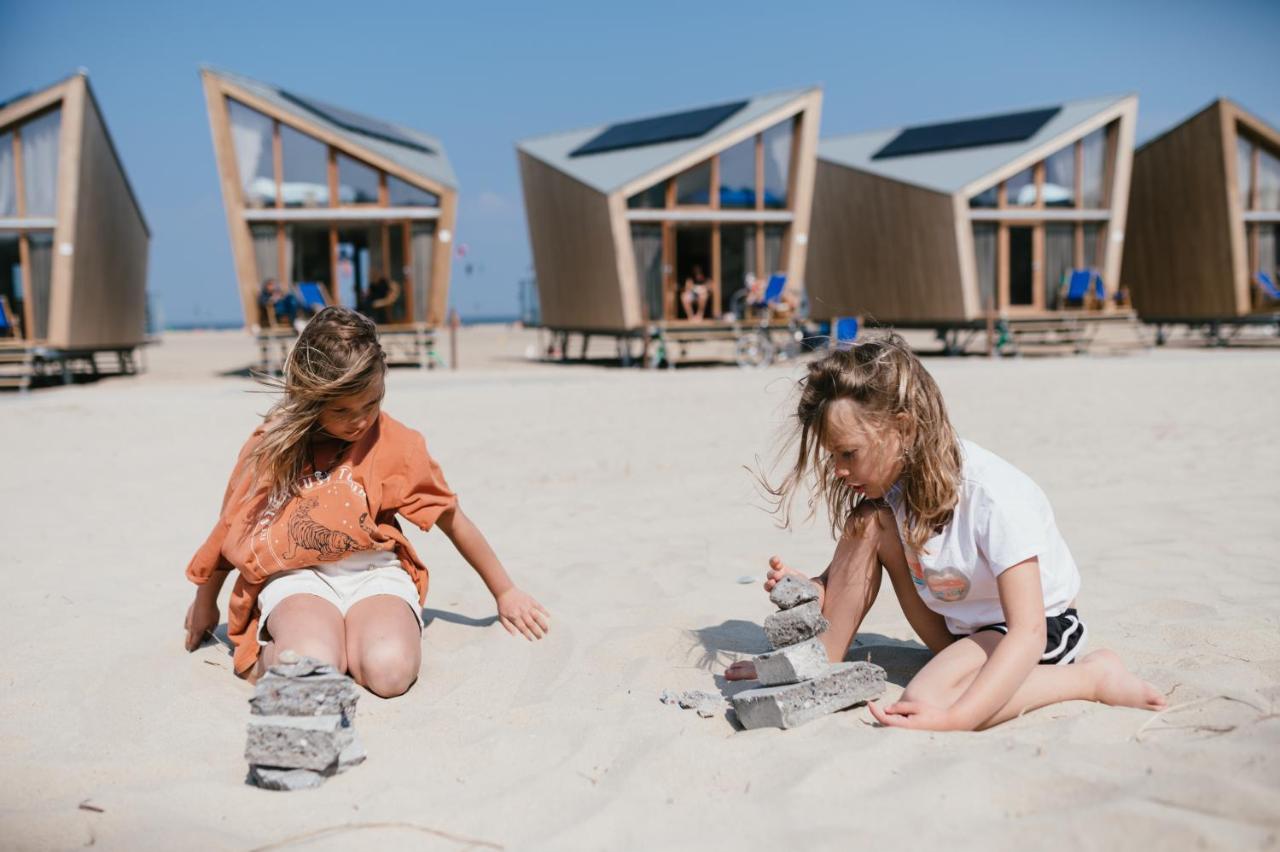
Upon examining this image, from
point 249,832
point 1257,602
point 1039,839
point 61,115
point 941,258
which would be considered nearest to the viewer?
point 1039,839

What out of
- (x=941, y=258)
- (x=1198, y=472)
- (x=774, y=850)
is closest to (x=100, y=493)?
(x=774, y=850)

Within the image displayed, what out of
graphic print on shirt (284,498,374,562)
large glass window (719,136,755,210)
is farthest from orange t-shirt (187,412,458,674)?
large glass window (719,136,755,210)

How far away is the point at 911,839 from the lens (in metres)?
2.03

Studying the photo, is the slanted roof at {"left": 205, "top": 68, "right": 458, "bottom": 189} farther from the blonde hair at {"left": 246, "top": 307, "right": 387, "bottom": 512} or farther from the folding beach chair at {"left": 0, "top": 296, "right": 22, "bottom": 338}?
the blonde hair at {"left": 246, "top": 307, "right": 387, "bottom": 512}

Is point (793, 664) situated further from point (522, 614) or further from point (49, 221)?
point (49, 221)

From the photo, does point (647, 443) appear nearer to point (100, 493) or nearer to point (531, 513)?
point (531, 513)

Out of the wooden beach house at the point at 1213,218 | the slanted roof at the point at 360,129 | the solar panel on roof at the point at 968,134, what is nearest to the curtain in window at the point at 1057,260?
the solar panel on roof at the point at 968,134

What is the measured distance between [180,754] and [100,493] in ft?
14.4

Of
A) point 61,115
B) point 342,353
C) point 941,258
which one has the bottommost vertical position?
point 342,353

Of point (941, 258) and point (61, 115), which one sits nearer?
point (61, 115)

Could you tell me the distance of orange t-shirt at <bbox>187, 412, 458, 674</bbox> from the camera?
11.4ft

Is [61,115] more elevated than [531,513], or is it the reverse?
[61,115]

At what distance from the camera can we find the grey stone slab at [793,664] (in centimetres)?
283

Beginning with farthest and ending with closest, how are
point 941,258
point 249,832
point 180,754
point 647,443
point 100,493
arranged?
point 941,258
point 647,443
point 100,493
point 180,754
point 249,832
